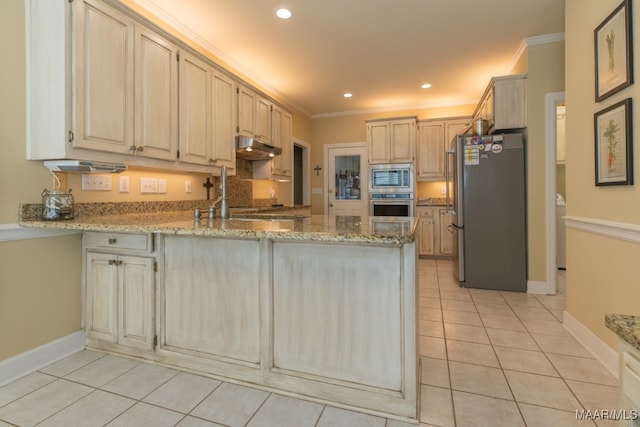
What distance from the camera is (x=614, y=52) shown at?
5.82ft

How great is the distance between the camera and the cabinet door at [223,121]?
295cm

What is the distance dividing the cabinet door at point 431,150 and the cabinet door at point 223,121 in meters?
3.28

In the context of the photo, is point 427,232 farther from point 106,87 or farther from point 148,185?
point 106,87

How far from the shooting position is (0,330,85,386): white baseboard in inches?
69.6

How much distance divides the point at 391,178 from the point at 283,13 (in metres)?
3.12

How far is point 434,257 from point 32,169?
4.96 m

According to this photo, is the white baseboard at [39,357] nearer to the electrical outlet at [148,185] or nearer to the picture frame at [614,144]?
the electrical outlet at [148,185]

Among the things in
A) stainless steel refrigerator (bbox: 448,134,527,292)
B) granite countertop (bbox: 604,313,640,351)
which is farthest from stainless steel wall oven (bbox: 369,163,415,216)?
granite countertop (bbox: 604,313,640,351)

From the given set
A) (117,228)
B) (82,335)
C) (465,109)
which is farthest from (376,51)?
(82,335)

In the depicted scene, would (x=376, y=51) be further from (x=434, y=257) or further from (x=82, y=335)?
(x=82, y=335)

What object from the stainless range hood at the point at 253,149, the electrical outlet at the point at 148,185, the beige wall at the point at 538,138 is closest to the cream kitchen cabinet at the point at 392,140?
the beige wall at the point at 538,138

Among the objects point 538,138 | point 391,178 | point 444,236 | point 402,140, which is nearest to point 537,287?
point 538,138

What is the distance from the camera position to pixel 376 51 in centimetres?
A: 354

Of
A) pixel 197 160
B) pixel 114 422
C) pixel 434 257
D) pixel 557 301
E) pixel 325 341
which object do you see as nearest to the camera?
pixel 114 422
